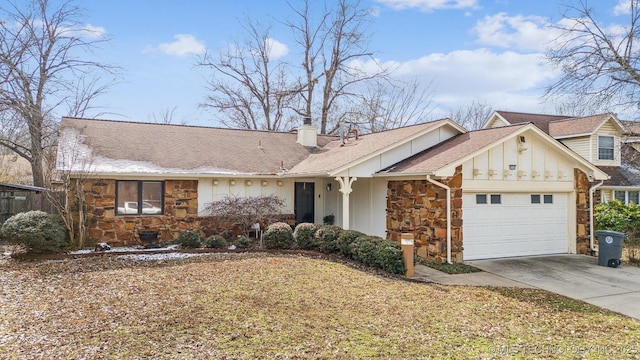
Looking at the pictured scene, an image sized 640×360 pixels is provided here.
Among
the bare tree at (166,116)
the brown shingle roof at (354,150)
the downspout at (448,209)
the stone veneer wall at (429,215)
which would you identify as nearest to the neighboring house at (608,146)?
the brown shingle roof at (354,150)

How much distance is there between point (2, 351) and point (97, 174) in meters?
7.65

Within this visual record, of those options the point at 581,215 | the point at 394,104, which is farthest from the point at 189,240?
the point at 394,104

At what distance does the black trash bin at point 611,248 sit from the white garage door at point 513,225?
1.55 m

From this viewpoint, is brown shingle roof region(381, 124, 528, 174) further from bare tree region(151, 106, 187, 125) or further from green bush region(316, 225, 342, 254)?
bare tree region(151, 106, 187, 125)

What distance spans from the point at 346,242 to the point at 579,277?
5381mm

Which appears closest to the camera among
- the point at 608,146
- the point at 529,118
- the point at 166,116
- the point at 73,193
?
the point at 73,193

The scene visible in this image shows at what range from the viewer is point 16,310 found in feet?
21.1

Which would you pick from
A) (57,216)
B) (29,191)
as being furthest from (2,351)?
(29,191)

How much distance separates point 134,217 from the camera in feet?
41.4

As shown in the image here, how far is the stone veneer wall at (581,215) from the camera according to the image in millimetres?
12328

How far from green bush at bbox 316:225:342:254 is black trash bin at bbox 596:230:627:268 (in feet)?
22.4

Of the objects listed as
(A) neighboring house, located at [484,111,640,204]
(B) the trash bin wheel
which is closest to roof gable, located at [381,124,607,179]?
(B) the trash bin wheel

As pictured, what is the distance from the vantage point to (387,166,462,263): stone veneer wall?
415 inches

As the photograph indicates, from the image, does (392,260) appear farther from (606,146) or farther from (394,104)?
(394,104)
